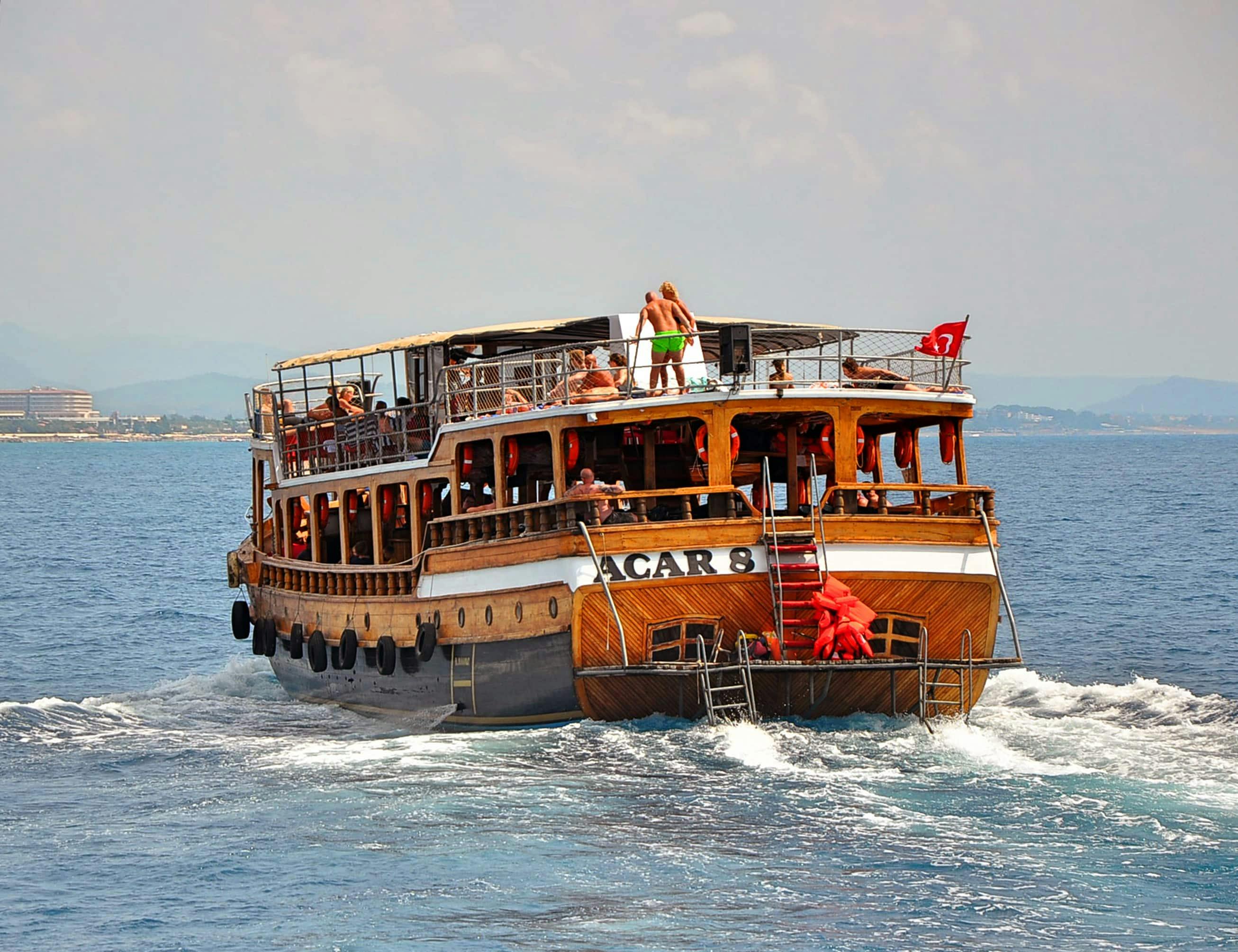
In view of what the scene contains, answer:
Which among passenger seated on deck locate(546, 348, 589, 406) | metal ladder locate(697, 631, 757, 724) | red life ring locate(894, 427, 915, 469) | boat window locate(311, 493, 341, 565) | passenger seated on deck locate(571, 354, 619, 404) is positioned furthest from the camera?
boat window locate(311, 493, 341, 565)

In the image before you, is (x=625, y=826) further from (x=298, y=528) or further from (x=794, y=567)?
(x=298, y=528)

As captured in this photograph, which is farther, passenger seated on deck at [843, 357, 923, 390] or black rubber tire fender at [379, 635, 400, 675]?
black rubber tire fender at [379, 635, 400, 675]

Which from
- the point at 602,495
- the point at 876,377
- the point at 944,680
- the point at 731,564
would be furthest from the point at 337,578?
the point at 944,680

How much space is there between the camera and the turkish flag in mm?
22266

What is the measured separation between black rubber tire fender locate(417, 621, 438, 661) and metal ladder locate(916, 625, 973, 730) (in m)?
6.53

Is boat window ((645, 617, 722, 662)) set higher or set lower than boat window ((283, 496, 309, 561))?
lower

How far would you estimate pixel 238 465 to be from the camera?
597ft

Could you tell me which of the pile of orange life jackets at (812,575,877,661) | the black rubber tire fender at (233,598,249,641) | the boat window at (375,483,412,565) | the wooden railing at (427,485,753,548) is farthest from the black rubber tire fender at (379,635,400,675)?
the pile of orange life jackets at (812,575,877,661)

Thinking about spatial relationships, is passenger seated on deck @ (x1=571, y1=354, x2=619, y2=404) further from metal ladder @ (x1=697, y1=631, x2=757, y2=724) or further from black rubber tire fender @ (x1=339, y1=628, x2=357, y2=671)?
black rubber tire fender @ (x1=339, y1=628, x2=357, y2=671)

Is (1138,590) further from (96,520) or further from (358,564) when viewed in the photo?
(96,520)

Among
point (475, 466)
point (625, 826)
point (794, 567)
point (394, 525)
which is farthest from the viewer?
point (394, 525)

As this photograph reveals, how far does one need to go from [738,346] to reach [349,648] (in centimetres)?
798

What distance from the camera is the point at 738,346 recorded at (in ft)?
69.2

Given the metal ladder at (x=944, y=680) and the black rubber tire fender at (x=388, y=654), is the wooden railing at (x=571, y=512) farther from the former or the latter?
the metal ladder at (x=944, y=680)
